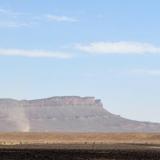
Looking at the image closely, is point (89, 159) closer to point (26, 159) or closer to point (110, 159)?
point (110, 159)

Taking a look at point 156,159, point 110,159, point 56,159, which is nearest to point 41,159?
point 56,159

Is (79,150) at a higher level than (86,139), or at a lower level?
lower

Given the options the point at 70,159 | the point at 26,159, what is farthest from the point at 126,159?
the point at 26,159

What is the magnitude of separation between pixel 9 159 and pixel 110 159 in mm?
9396

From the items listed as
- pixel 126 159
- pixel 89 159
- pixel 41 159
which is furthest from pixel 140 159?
pixel 41 159

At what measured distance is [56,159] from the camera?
180ft

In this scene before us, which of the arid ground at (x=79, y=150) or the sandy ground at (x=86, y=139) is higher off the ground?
Answer: the sandy ground at (x=86, y=139)

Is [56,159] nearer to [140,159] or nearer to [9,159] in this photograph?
[9,159]

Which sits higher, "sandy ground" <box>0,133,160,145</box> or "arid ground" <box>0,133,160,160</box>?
"sandy ground" <box>0,133,160,145</box>

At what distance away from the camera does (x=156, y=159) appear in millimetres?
55000

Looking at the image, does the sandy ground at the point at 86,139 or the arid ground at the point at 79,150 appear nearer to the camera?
the arid ground at the point at 79,150

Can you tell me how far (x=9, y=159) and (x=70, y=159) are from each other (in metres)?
5.84

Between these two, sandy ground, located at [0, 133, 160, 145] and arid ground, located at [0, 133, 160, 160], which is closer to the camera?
Result: arid ground, located at [0, 133, 160, 160]

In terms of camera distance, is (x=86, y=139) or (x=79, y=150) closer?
(x=79, y=150)
